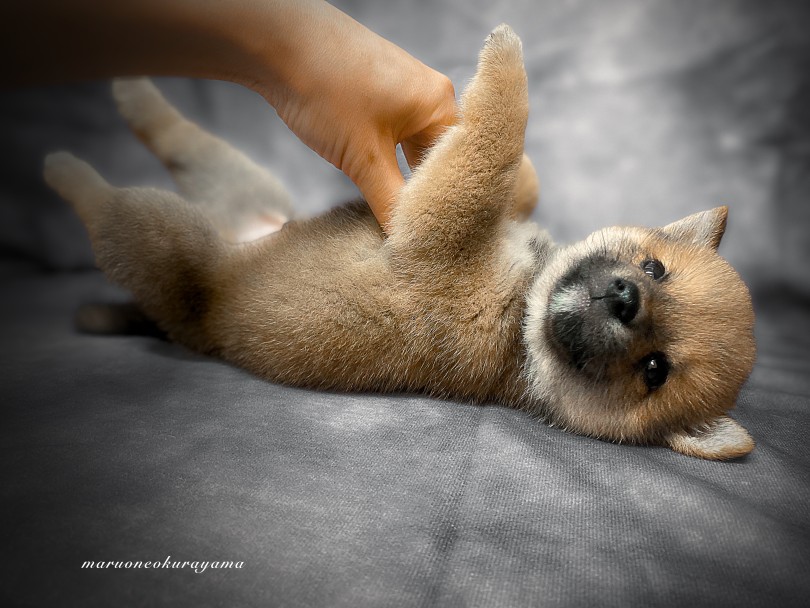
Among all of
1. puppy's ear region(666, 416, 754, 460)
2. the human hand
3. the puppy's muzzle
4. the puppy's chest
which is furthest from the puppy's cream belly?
puppy's ear region(666, 416, 754, 460)

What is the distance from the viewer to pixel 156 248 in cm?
218

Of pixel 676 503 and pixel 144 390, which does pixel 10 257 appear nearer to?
pixel 144 390

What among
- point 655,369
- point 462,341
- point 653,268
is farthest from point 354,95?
point 655,369

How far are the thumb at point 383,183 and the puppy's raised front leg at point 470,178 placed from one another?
4 centimetres

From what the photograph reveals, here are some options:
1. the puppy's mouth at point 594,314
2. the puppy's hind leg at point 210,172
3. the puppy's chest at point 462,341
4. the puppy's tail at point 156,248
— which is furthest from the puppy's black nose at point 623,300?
the puppy's hind leg at point 210,172

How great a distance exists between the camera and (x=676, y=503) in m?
1.41

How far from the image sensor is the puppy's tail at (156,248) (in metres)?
2.18

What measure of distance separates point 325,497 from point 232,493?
21 cm

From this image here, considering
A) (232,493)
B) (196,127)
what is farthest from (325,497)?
(196,127)

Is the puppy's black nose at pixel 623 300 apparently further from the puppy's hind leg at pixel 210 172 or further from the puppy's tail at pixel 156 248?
the puppy's hind leg at pixel 210 172

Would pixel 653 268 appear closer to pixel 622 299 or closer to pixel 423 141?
pixel 622 299

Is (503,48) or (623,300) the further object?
(503,48)

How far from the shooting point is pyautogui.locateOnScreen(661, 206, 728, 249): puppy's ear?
2062mm

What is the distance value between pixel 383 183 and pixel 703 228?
1159 mm
